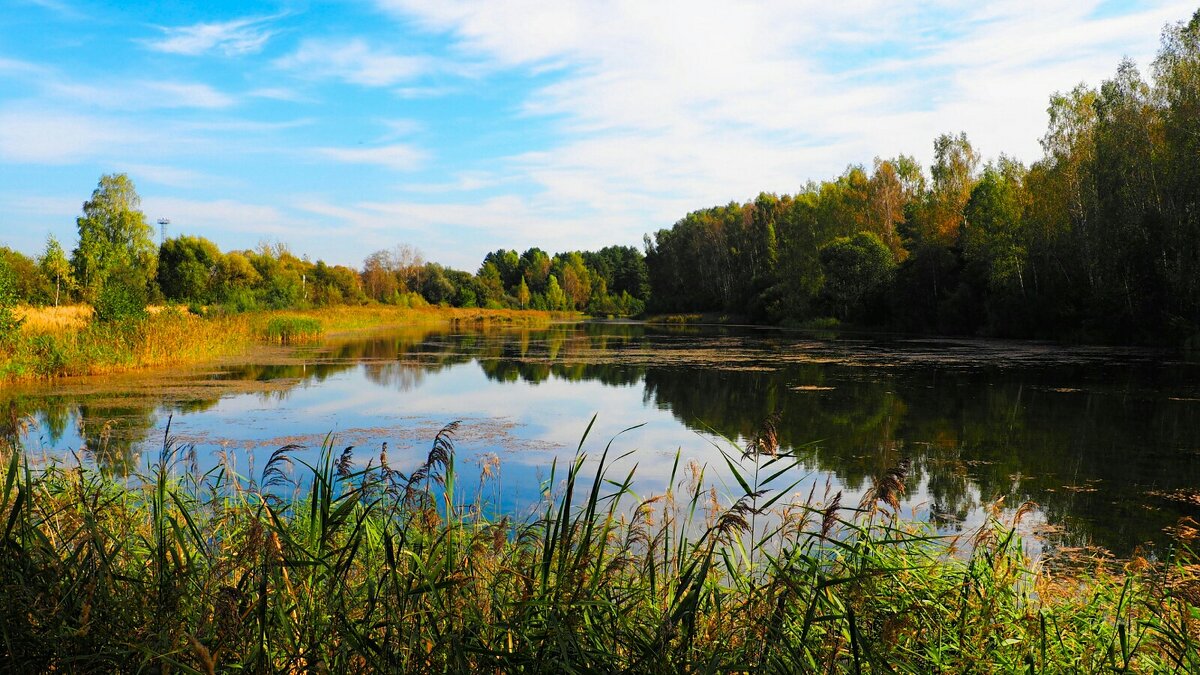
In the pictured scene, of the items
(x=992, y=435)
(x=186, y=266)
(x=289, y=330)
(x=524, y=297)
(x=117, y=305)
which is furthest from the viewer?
(x=524, y=297)

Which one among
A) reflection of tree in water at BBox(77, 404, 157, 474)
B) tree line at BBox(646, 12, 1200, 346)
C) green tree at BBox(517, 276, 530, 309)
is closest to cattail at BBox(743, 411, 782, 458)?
reflection of tree in water at BBox(77, 404, 157, 474)

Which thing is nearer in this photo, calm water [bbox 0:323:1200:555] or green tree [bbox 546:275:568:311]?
calm water [bbox 0:323:1200:555]

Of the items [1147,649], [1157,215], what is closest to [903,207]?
[1157,215]

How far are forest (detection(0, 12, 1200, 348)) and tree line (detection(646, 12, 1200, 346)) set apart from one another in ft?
0.25

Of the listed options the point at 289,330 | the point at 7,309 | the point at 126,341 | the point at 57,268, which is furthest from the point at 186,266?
the point at 7,309

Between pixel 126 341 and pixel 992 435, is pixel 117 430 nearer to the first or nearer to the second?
pixel 126 341

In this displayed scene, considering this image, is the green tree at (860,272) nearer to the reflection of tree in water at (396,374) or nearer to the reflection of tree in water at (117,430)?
the reflection of tree in water at (396,374)

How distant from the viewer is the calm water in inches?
264

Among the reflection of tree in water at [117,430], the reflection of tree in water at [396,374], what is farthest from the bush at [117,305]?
the reflection of tree in water at [117,430]

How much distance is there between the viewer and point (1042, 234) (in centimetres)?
2902

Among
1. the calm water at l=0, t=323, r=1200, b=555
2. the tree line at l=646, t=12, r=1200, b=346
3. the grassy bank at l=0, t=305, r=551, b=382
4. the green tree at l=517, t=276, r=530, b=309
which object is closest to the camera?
the calm water at l=0, t=323, r=1200, b=555

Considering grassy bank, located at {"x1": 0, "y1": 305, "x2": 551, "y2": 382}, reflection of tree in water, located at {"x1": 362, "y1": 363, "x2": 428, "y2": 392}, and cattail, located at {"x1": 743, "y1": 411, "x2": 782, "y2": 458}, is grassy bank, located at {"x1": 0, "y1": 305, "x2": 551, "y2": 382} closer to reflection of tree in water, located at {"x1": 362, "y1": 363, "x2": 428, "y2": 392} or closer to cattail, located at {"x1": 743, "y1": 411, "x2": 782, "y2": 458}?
reflection of tree in water, located at {"x1": 362, "y1": 363, "x2": 428, "y2": 392}

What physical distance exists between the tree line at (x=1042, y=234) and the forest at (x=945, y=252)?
0.25 feet

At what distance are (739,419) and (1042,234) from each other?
80.4 feet
